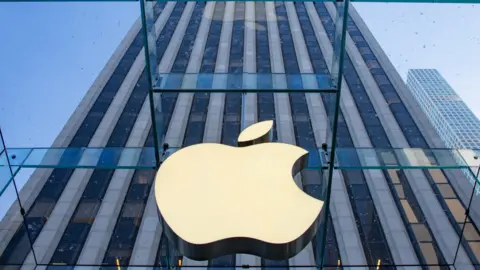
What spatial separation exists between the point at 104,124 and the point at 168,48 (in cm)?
609

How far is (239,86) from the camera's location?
4980mm

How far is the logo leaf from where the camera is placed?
532 centimetres

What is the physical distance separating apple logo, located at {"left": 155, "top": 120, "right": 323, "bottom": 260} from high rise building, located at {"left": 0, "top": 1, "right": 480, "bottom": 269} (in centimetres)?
94

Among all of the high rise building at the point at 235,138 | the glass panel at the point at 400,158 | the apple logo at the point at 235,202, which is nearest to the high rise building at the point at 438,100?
the high rise building at the point at 235,138

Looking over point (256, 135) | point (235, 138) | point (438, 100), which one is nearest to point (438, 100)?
point (438, 100)

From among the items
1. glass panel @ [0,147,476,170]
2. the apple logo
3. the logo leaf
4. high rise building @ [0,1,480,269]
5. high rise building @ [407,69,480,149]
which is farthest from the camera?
high rise building @ [407,69,480,149]

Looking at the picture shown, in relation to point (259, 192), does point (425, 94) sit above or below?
below

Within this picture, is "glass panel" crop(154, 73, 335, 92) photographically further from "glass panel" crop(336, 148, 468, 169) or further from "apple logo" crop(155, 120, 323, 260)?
"glass panel" crop(336, 148, 468, 169)

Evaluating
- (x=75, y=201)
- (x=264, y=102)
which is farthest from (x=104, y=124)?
(x=264, y=102)

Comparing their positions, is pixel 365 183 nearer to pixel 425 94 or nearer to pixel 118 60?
pixel 425 94

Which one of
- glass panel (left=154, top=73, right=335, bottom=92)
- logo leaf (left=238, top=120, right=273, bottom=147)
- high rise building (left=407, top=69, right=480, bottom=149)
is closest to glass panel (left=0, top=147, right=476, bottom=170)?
logo leaf (left=238, top=120, right=273, bottom=147)

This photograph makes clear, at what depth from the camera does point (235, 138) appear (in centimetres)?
1415

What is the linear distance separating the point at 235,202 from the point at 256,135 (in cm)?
130

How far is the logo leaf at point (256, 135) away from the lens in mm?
5324
